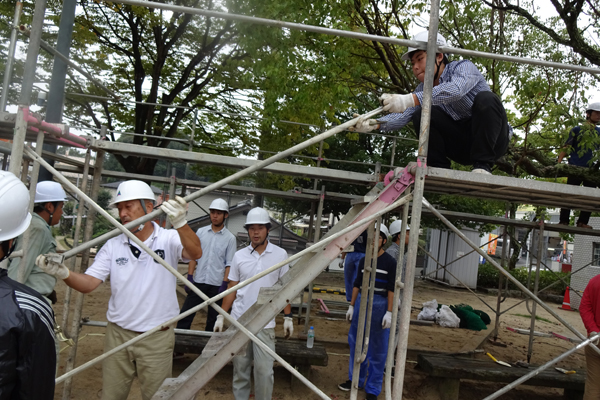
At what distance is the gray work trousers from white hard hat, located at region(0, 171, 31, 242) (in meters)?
2.77

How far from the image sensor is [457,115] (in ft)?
12.1

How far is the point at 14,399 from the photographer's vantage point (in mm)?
1488

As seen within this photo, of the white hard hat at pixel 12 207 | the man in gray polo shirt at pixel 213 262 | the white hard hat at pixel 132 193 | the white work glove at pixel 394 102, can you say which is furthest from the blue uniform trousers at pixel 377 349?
the white hard hat at pixel 12 207

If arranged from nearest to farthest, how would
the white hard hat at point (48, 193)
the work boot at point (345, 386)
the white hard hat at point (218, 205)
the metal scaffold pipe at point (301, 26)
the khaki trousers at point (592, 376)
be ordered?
the metal scaffold pipe at point (301, 26) → the white hard hat at point (48, 193) → the khaki trousers at point (592, 376) → the work boot at point (345, 386) → the white hard hat at point (218, 205)

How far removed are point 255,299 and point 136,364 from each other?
1.37 m

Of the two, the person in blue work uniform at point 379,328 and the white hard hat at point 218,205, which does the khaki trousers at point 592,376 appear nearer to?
the person in blue work uniform at point 379,328

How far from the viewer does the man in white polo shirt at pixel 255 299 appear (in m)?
4.16

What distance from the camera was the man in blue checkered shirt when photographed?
3.14 m

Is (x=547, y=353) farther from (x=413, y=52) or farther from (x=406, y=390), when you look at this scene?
(x=413, y=52)

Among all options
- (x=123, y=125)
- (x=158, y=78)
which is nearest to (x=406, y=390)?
(x=158, y=78)

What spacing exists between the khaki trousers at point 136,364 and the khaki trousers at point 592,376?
13.0ft

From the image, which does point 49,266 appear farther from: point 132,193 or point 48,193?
point 48,193

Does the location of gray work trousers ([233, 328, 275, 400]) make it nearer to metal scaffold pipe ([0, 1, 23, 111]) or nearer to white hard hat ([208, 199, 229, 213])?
white hard hat ([208, 199, 229, 213])

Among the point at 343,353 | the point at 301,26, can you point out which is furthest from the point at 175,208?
the point at 343,353
